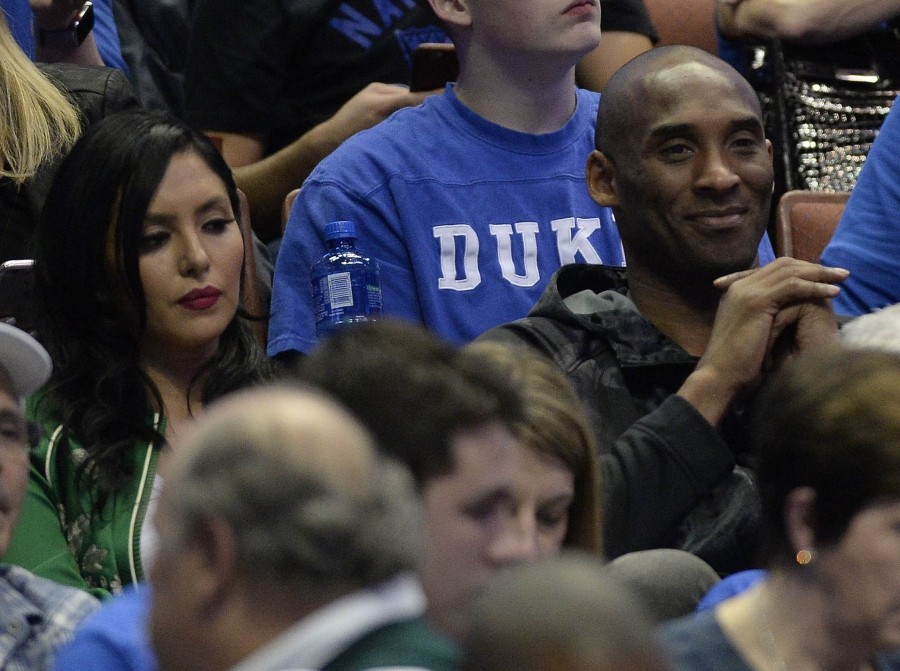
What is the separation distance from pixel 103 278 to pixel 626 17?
1988 millimetres

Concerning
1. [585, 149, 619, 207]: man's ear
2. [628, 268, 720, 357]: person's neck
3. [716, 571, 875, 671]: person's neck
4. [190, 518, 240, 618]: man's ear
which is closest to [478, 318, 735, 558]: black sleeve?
[628, 268, 720, 357]: person's neck

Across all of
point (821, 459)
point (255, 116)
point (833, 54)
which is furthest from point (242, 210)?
point (821, 459)

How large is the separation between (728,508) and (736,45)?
1928 millimetres

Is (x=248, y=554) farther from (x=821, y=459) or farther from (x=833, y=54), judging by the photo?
(x=833, y=54)

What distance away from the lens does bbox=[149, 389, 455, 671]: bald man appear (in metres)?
1.48

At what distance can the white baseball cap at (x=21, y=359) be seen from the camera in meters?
2.40

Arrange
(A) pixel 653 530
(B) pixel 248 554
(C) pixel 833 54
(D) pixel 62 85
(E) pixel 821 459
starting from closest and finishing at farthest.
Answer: (B) pixel 248 554
(E) pixel 821 459
(A) pixel 653 530
(D) pixel 62 85
(C) pixel 833 54

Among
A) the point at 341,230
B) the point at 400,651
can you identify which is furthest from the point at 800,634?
the point at 341,230

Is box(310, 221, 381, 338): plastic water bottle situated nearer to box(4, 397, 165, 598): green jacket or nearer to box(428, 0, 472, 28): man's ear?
box(4, 397, 165, 598): green jacket

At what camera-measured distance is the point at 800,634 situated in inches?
78.6

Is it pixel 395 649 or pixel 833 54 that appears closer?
pixel 395 649

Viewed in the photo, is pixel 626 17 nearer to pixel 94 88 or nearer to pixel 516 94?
pixel 516 94

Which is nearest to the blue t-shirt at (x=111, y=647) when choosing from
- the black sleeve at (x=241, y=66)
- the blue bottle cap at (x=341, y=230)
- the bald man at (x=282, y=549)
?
the bald man at (x=282, y=549)

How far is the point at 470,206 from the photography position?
3.63 meters
